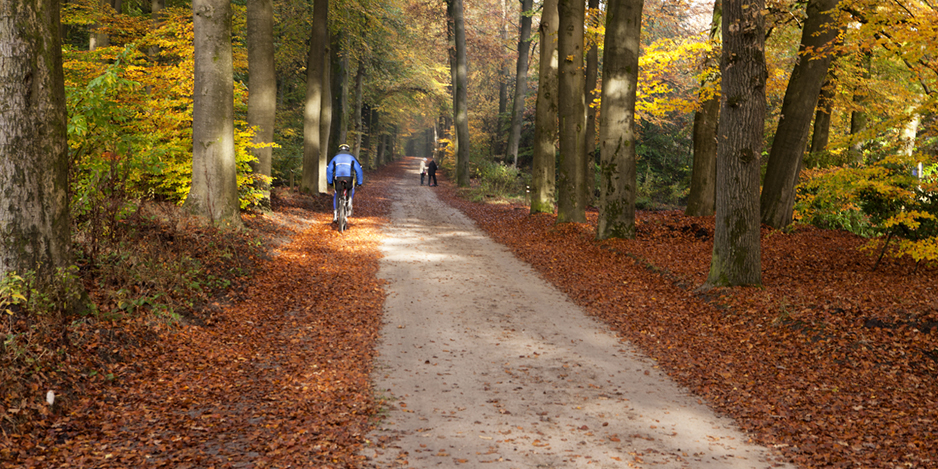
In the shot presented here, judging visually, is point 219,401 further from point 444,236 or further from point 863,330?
point 444,236

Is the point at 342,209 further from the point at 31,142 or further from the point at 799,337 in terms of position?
the point at 799,337

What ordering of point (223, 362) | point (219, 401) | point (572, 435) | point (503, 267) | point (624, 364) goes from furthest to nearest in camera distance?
point (503, 267)
point (624, 364)
point (223, 362)
point (219, 401)
point (572, 435)

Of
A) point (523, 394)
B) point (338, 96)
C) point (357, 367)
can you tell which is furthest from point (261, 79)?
point (523, 394)

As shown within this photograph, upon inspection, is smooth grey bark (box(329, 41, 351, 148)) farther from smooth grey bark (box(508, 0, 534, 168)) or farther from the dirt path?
the dirt path

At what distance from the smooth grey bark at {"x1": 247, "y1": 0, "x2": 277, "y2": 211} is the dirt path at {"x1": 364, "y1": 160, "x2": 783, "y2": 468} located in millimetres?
6815

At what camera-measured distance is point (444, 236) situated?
14.9 metres

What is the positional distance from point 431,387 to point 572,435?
1.42 metres

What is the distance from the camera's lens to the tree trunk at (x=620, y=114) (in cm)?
1245

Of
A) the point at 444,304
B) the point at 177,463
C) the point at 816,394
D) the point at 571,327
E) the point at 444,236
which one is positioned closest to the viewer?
the point at 177,463

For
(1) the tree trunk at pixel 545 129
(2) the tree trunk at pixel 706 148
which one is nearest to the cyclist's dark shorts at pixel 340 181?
(1) the tree trunk at pixel 545 129

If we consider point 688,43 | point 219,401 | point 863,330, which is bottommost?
point 219,401

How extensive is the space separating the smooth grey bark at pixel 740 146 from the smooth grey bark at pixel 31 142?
7.89 metres

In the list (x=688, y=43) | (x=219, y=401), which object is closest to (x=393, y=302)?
(x=219, y=401)

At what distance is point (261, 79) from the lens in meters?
13.9
